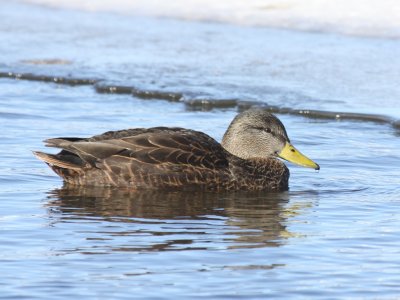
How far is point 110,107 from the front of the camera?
13141mm

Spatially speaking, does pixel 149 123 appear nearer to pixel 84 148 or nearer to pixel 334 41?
pixel 84 148

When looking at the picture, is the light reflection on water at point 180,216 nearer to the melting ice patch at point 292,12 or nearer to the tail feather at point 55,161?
the tail feather at point 55,161

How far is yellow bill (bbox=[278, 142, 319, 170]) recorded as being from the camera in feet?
32.5

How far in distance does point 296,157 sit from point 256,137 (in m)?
0.42

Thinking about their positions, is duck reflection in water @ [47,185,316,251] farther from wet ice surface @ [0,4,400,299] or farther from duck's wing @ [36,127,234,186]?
duck's wing @ [36,127,234,186]

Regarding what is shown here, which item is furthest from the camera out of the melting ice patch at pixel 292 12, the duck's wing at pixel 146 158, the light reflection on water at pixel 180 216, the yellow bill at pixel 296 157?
the melting ice patch at pixel 292 12

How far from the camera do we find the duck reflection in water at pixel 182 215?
786cm

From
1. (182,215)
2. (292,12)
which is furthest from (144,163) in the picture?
(292,12)

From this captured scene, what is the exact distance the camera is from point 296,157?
10062mm

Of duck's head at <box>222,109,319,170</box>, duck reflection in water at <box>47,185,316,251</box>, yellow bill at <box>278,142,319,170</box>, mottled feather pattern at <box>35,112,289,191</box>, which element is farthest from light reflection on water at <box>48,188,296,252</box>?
duck's head at <box>222,109,319,170</box>

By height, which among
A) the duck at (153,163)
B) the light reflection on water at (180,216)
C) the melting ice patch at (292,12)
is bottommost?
the light reflection on water at (180,216)

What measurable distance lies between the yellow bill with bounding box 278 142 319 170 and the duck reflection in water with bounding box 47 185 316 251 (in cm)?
33

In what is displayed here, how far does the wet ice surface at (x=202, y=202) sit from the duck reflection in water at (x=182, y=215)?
2 cm

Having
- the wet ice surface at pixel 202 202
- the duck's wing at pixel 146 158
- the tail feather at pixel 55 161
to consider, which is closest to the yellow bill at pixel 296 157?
the wet ice surface at pixel 202 202
